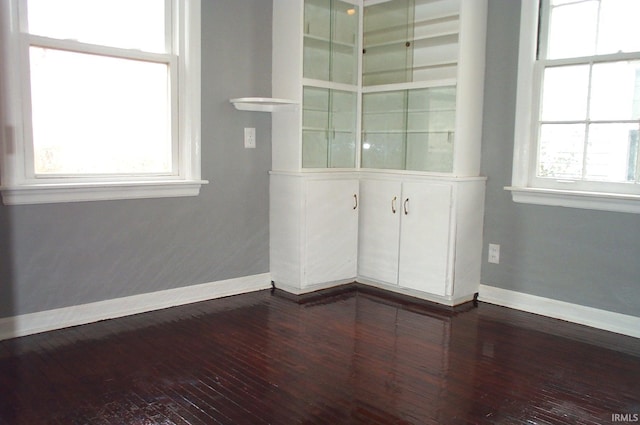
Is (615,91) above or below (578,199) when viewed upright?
above

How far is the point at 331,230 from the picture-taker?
4.12 m

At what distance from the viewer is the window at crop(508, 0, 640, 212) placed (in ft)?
10.6

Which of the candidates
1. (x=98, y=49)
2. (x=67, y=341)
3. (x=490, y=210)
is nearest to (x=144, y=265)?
(x=67, y=341)

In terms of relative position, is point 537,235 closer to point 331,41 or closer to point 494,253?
point 494,253

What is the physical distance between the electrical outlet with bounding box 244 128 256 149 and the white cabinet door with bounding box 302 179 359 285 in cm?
53

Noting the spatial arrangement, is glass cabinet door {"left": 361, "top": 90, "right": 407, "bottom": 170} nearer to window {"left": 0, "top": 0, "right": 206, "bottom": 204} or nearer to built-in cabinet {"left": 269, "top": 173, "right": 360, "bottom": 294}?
built-in cabinet {"left": 269, "top": 173, "right": 360, "bottom": 294}

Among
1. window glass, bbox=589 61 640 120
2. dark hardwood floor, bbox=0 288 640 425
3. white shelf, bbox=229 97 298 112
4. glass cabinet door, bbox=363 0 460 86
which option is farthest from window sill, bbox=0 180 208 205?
window glass, bbox=589 61 640 120

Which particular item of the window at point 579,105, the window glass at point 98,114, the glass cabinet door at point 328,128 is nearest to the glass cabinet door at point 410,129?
the glass cabinet door at point 328,128

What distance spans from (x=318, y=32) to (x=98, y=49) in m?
1.57

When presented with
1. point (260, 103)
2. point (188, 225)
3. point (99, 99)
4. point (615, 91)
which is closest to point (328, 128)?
point (260, 103)

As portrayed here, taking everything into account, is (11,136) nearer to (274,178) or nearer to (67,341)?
(67,341)

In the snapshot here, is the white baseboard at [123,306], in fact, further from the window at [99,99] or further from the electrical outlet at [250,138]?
the electrical outlet at [250,138]

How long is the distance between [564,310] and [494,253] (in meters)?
0.60

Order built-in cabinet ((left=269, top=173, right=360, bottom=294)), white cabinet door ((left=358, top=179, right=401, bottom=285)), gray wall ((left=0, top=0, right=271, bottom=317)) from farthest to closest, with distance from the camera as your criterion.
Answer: white cabinet door ((left=358, top=179, right=401, bottom=285))
built-in cabinet ((left=269, top=173, right=360, bottom=294))
gray wall ((left=0, top=0, right=271, bottom=317))
